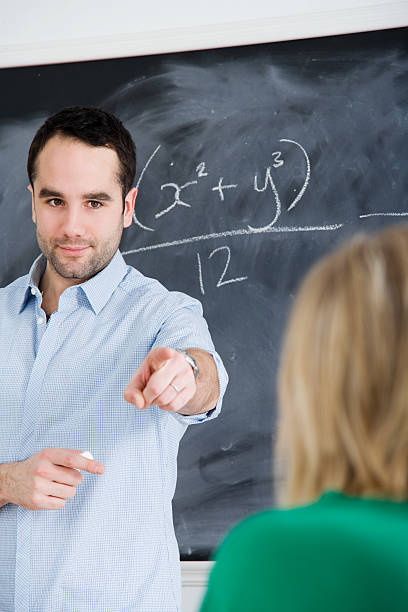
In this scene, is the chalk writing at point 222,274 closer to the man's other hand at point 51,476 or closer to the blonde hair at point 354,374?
the man's other hand at point 51,476

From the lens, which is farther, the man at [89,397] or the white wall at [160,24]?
the white wall at [160,24]

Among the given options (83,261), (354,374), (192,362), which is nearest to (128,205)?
(83,261)

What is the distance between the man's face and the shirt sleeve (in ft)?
0.75

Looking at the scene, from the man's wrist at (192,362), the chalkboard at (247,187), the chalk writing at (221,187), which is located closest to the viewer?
the man's wrist at (192,362)

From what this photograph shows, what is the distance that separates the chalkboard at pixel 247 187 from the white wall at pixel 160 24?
0.04 meters

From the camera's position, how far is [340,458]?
0.66m

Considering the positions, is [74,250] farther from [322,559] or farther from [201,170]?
[322,559]

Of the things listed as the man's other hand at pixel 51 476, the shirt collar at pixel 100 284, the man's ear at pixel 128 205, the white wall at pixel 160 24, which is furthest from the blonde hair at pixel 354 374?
the white wall at pixel 160 24

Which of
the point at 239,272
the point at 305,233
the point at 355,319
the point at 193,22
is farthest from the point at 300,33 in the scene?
the point at 355,319

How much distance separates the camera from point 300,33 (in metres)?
2.24

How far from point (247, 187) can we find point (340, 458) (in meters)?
1.69

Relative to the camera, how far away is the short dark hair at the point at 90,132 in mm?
1654

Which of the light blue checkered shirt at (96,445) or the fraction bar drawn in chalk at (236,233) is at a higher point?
the fraction bar drawn in chalk at (236,233)

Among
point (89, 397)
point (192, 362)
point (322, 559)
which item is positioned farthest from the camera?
point (89, 397)
